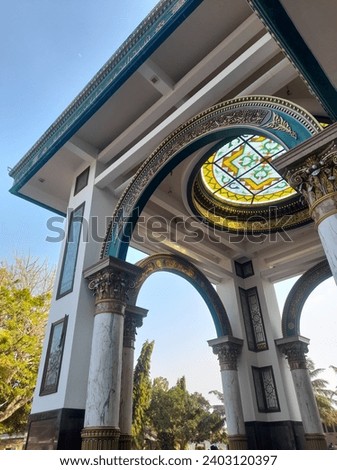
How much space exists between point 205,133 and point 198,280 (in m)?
4.77

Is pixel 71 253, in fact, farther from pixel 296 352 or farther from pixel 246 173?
pixel 296 352

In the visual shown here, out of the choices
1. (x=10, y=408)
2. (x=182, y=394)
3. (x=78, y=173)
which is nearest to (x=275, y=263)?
(x=78, y=173)

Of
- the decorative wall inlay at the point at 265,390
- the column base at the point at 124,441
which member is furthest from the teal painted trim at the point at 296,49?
the decorative wall inlay at the point at 265,390

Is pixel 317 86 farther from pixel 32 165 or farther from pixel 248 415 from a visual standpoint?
pixel 248 415

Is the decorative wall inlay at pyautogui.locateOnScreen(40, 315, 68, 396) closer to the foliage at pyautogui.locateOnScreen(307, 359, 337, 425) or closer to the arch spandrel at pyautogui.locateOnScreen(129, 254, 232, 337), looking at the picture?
the arch spandrel at pyautogui.locateOnScreen(129, 254, 232, 337)

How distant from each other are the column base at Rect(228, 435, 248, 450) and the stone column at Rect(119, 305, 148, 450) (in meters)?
3.13

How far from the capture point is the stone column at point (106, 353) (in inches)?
168

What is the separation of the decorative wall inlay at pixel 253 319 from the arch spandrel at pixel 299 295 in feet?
1.98

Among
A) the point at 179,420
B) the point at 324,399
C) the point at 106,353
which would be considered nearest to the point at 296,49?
the point at 106,353

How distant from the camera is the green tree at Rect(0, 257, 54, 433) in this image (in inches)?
379

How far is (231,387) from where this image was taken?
8.43 meters

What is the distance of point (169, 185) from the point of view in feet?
26.6

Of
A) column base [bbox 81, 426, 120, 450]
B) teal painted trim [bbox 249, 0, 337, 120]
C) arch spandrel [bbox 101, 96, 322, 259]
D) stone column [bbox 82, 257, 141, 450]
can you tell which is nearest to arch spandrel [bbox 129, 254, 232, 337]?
arch spandrel [bbox 101, 96, 322, 259]
